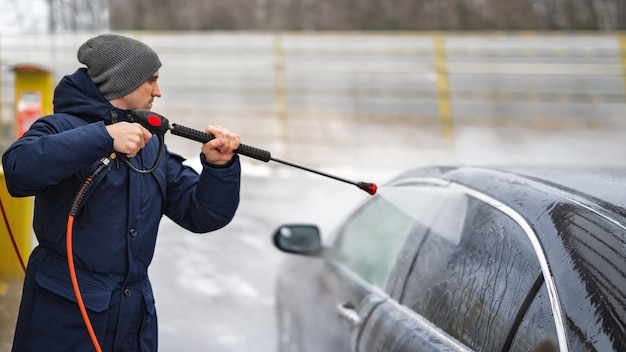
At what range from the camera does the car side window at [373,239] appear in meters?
3.25

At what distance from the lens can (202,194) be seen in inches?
100.0

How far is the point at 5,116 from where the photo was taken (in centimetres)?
1017

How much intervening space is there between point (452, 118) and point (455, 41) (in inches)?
104

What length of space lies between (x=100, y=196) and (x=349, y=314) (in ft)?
4.13

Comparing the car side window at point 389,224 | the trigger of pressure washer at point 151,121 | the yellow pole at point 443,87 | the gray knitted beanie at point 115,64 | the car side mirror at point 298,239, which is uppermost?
the gray knitted beanie at point 115,64

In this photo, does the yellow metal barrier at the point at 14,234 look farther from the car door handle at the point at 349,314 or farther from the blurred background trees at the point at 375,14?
the blurred background trees at the point at 375,14

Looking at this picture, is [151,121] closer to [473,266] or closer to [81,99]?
[81,99]

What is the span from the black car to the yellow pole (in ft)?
31.3

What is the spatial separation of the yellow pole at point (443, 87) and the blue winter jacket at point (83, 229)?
10.9 m

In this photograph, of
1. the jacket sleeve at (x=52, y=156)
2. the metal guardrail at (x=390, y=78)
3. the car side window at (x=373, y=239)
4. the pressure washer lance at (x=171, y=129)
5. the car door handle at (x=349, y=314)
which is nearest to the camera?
the jacket sleeve at (x=52, y=156)

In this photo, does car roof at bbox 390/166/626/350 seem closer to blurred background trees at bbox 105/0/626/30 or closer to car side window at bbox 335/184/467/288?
car side window at bbox 335/184/467/288

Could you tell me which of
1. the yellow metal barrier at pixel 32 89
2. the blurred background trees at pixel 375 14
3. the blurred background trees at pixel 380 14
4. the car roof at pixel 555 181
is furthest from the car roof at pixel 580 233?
the blurred background trees at pixel 380 14

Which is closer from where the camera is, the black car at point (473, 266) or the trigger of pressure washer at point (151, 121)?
the black car at point (473, 266)

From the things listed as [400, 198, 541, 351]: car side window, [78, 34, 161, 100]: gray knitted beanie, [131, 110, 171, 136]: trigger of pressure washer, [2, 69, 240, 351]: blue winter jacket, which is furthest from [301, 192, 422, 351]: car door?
[78, 34, 161, 100]: gray knitted beanie
